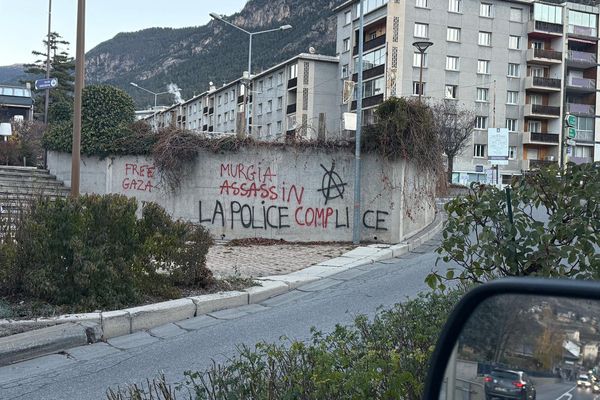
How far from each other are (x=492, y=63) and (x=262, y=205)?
157ft

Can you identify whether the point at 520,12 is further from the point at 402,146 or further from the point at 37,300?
the point at 37,300

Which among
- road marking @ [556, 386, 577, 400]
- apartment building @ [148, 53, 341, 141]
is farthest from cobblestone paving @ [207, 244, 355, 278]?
apartment building @ [148, 53, 341, 141]

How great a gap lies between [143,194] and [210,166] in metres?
1.91

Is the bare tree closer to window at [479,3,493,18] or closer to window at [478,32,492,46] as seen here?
window at [478,32,492,46]

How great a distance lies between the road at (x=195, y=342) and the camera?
545 centimetres

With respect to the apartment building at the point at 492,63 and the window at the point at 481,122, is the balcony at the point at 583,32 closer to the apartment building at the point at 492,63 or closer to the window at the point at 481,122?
the apartment building at the point at 492,63

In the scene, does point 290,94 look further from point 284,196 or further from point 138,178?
point 284,196

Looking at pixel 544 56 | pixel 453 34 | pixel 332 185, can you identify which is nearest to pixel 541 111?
pixel 544 56

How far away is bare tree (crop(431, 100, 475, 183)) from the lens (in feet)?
154

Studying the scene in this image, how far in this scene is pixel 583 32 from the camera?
63.9 m

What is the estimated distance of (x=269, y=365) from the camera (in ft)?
11.3

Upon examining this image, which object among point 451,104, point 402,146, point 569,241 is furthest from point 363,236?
point 451,104

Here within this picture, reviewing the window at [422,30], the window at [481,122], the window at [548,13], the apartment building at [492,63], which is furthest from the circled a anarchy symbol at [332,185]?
the window at [548,13]

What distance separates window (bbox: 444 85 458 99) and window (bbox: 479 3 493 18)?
7.44m
